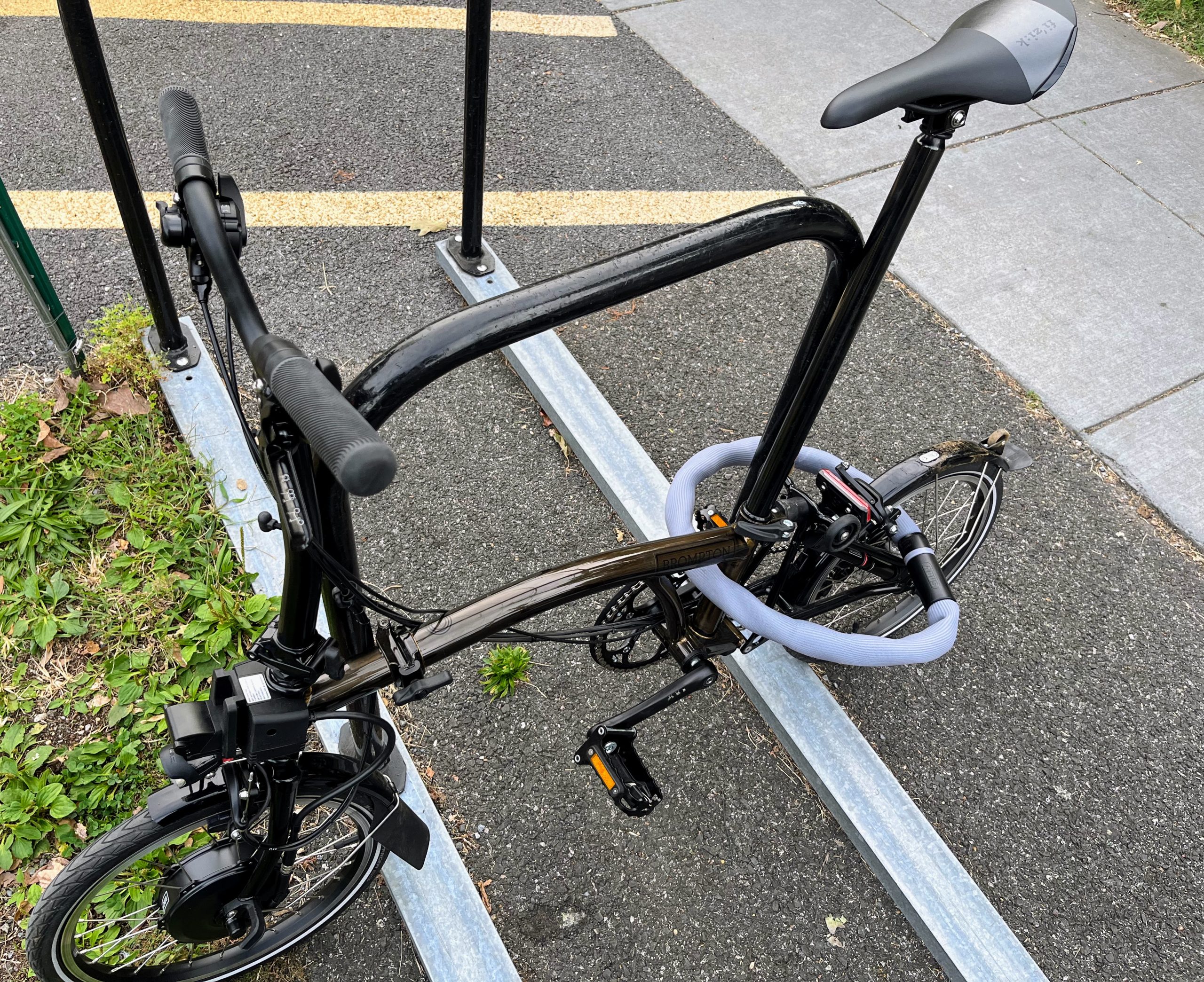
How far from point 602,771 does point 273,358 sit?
1400mm

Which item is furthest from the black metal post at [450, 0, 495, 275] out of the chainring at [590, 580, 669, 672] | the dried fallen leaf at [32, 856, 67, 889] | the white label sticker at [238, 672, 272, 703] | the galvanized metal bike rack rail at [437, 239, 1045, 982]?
the dried fallen leaf at [32, 856, 67, 889]

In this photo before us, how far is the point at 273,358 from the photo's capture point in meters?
0.97

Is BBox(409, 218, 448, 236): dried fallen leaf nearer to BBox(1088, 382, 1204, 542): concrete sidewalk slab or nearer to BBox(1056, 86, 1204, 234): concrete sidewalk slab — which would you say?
BBox(1088, 382, 1204, 542): concrete sidewalk slab

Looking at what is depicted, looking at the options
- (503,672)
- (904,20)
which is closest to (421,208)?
(503,672)

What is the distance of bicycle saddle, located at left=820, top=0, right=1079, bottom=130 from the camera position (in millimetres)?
1284

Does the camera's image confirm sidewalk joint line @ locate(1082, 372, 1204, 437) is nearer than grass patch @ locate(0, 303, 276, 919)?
No

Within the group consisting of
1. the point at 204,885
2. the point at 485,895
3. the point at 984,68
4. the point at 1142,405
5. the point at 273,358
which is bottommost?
the point at 485,895

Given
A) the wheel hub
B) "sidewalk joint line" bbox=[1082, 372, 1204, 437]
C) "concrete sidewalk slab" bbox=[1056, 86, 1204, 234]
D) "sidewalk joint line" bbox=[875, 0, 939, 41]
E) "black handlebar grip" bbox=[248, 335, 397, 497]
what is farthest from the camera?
"sidewalk joint line" bbox=[875, 0, 939, 41]

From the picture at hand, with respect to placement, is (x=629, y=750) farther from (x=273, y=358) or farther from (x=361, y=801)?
(x=273, y=358)

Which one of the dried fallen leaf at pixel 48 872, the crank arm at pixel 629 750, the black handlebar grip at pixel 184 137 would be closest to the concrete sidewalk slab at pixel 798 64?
the crank arm at pixel 629 750

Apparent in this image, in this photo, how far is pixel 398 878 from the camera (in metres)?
2.09

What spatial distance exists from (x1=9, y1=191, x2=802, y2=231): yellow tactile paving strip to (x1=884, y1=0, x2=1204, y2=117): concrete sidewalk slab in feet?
6.19

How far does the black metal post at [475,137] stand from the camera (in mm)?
2619

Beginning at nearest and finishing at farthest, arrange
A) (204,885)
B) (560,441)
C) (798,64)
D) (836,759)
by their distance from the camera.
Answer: (204,885), (836,759), (560,441), (798,64)
